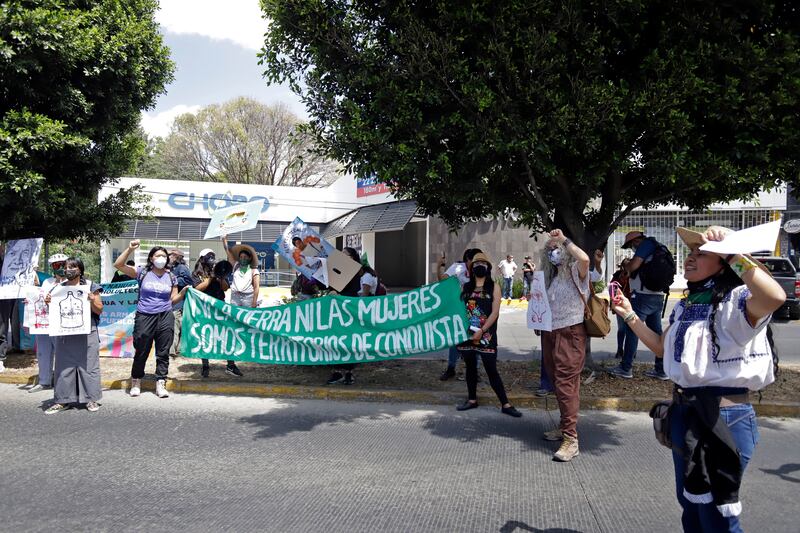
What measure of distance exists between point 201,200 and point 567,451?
26.6 m

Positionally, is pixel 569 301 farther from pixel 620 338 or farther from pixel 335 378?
pixel 620 338

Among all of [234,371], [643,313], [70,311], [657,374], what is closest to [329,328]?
[234,371]

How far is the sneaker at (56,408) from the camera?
648cm

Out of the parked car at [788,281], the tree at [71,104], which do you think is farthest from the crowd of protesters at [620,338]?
the parked car at [788,281]

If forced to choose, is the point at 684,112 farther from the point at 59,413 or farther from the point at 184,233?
the point at 184,233

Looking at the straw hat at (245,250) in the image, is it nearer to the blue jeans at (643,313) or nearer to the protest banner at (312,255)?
the protest banner at (312,255)

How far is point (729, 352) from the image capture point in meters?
2.59

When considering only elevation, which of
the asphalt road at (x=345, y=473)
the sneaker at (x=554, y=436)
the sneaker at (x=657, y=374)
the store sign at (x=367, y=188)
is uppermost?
the store sign at (x=367, y=188)

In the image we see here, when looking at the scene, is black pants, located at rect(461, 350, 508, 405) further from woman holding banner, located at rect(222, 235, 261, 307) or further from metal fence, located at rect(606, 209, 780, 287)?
metal fence, located at rect(606, 209, 780, 287)

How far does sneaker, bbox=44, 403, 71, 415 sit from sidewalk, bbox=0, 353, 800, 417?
963 mm

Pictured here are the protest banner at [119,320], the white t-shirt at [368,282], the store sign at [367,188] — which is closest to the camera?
the white t-shirt at [368,282]

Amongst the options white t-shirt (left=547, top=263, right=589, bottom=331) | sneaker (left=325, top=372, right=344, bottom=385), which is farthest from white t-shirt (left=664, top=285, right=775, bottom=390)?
sneaker (left=325, top=372, right=344, bottom=385)

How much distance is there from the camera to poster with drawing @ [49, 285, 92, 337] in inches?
256

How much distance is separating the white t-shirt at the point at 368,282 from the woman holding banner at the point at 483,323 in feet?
5.95
